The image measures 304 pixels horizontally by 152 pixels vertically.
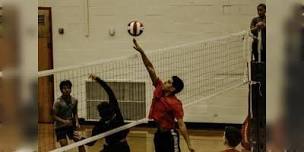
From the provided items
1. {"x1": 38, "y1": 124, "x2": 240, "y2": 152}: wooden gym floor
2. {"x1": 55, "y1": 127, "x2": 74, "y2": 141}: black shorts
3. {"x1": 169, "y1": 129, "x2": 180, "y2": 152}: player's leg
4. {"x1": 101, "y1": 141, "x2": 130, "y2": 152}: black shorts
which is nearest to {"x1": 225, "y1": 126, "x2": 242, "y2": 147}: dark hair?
{"x1": 169, "y1": 129, "x2": 180, "y2": 152}: player's leg

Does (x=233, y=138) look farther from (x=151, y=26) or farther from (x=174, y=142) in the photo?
(x=151, y=26)

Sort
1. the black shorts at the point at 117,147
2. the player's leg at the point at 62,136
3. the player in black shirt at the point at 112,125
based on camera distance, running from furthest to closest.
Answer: the player's leg at the point at 62,136 < the black shorts at the point at 117,147 < the player in black shirt at the point at 112,125

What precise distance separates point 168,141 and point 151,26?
3.69 meters

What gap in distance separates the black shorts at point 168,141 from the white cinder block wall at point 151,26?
3261mm

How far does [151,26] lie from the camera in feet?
28.0

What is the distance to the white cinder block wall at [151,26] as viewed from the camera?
8180 mm

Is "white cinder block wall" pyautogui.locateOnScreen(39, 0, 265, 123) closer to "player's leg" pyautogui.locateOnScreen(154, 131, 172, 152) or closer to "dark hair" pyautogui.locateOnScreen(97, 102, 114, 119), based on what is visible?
"player's leg" pyautogui.locateOnScreen(154, 131, 172, 152)

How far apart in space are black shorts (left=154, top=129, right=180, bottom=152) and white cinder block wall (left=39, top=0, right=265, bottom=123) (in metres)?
3.26

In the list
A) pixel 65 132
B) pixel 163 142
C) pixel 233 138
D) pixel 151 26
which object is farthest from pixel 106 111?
pixel 151 26

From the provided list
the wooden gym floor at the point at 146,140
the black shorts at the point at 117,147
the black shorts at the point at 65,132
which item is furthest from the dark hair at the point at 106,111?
the wooden gym floor at the point at 146,140

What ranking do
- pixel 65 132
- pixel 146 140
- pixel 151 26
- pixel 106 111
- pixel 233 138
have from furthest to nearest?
pixel 151 26 → pixel 146 140 → pixel 65 132 → pixel 106 111 → pixel 233 138

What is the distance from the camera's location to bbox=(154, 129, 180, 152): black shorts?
512cm

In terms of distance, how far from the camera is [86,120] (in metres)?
8.78

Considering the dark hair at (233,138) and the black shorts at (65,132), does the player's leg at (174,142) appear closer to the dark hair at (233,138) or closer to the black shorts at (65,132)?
the dark hair at (233,138)
